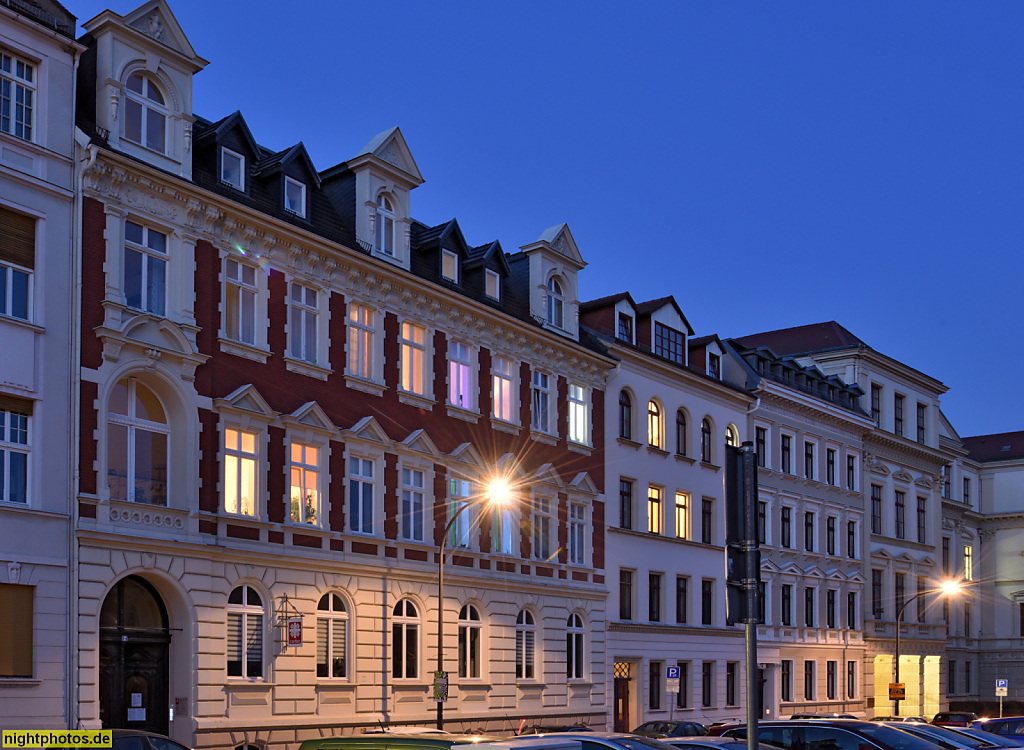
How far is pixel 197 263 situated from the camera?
28.7 m

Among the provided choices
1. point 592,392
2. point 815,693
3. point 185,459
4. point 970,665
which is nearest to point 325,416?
point 185,459

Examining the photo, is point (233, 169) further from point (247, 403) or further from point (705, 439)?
point (705, 439)

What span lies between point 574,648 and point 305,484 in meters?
13.3

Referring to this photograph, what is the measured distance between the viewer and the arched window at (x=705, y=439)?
4972 centimetres

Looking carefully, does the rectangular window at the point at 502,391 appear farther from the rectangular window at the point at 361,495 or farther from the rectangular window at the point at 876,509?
the rectangular window at the point at 876,509

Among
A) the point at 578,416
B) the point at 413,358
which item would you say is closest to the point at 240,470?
the point at 413,358

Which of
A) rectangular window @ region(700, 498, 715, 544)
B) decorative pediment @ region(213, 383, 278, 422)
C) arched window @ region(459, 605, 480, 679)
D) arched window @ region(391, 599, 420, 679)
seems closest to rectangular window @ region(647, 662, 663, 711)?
rectangular window @ region(700, 498, 715, 544)

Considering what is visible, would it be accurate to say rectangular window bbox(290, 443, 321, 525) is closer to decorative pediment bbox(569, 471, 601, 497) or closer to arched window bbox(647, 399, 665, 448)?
decorative pediment bbox(569, 471, 601, 497)

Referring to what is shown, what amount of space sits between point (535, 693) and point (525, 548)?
4.37m

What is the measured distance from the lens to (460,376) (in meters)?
36.8

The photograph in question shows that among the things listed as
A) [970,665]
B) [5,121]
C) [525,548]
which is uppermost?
[5,121]

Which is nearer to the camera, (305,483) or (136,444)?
(136,444)

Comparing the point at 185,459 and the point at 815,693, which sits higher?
the point at 185,459

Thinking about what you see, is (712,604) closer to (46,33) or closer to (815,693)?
(815,693)
